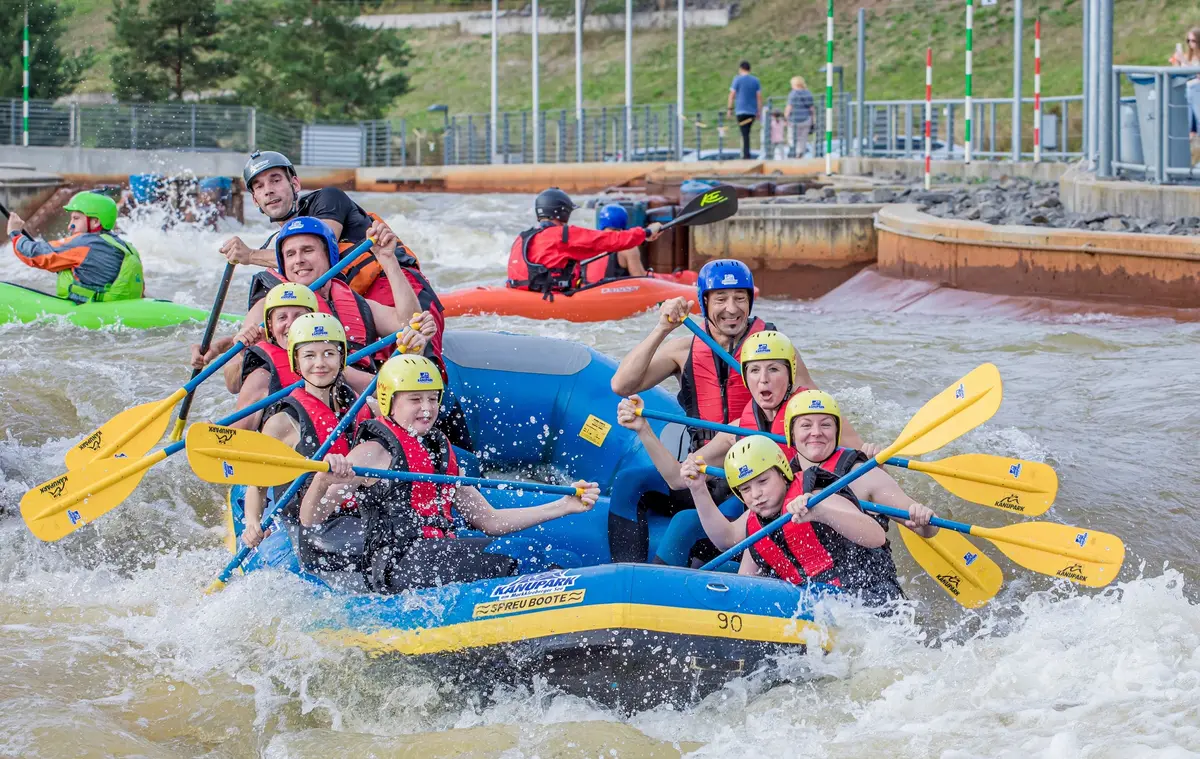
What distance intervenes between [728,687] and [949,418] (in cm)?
111

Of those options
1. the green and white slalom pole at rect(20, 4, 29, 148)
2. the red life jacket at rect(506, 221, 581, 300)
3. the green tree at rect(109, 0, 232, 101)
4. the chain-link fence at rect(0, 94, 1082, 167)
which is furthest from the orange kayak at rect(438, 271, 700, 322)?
the green tree at rect(109, 0, 232, 101)

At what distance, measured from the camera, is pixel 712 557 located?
482cm

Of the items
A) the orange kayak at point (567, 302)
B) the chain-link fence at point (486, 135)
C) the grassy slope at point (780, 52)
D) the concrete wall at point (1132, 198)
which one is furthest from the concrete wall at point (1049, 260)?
the grassy slope at point (780, 52)

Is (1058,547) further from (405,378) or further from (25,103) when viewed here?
(25,103)

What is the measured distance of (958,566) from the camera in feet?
15.0

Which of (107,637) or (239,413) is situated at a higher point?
(239,413)

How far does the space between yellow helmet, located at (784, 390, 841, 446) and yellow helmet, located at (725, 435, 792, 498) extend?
5.6 inches

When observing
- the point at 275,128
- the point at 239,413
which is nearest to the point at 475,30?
the point at 275,128

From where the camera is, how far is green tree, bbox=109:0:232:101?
26922mm

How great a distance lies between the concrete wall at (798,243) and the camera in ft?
36.7

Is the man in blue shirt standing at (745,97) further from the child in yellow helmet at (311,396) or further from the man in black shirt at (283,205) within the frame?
the child in yellow helmet at (311,396)

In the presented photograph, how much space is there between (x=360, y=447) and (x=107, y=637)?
1262mm

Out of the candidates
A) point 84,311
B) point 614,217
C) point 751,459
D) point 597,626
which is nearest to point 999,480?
point 751,459

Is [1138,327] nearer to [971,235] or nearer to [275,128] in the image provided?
[971,235]
